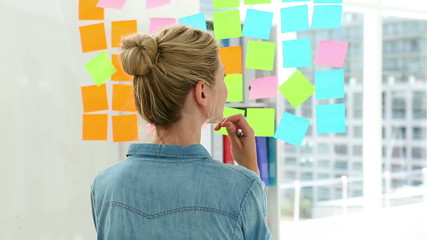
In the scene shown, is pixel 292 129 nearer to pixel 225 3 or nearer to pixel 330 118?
pixel 330 118

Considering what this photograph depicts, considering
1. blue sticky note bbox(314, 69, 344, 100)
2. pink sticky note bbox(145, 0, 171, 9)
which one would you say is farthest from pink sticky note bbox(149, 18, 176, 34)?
blue sticky note bbox(314, 69, 344, 100)

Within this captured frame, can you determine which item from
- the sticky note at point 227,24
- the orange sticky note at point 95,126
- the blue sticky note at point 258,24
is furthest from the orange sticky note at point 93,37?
the blue sticky note at point 258,24

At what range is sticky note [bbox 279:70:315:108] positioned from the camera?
6.77ft

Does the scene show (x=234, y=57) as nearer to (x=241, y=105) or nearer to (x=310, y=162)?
(x=241, y=105)

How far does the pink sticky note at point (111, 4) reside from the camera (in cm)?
194

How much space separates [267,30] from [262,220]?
1144mm

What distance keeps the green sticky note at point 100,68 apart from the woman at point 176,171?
30.3 inches

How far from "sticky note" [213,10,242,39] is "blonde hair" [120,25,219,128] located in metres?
0.91

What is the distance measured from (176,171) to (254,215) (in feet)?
0.56

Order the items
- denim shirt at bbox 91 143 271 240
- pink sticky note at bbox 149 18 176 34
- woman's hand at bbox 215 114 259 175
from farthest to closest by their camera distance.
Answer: pink sticky note at bbox 149 18 176 34 < woman's hand at bbox 215 114 259 175 < denim shirt at bbox 91 143 271 240

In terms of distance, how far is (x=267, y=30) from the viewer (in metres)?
2.05

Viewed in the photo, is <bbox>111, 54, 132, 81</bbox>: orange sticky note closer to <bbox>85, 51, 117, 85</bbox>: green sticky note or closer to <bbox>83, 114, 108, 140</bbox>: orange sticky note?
<bbox>85, 51, 117, 85</bbox>: green sticky note

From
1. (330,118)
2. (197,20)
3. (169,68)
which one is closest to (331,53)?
(330,118)

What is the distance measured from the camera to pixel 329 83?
6.89 ft
